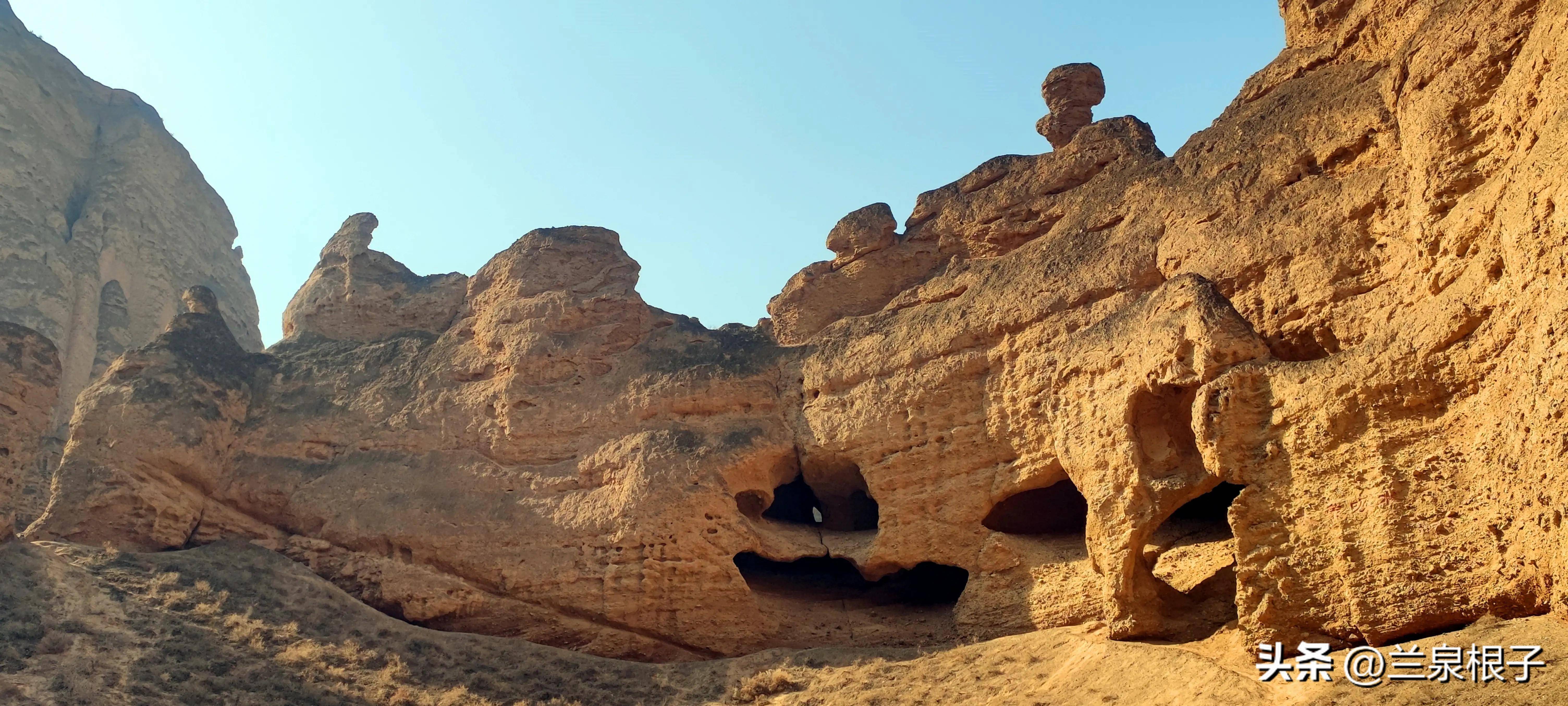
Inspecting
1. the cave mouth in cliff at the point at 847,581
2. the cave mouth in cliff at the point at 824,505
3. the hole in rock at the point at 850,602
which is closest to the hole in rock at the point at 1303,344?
the hole in rock at the point at 850,602

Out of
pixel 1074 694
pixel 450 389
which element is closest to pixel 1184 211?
pixel 1074 694

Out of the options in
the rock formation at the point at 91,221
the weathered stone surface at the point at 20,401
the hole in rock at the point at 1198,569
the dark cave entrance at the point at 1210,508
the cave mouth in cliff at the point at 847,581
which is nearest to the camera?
the hole in rock at the point at 1198,569

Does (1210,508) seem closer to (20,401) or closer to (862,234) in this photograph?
(862,234)

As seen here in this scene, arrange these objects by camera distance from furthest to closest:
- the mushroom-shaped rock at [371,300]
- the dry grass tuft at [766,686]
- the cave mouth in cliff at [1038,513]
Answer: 1. the mushroom-shaped rock at [371,300]
2. the cave mouth in cliff at [1038,513]
3. the dry grass tuft at [766,686]

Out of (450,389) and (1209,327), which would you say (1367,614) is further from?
(450,389)

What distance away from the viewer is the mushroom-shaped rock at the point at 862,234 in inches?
806

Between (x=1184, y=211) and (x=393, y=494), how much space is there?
40.7 ft

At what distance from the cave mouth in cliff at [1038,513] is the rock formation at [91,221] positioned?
19.6 m

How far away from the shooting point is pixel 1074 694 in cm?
1329

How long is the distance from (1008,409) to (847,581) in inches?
154

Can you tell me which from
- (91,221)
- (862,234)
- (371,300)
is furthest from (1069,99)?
(91,221)

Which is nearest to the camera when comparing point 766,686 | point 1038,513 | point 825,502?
point 766,686

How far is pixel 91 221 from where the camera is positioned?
2944cm

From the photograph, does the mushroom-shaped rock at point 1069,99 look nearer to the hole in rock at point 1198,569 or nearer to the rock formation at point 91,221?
Result: the hole in rock at point 1198,569
